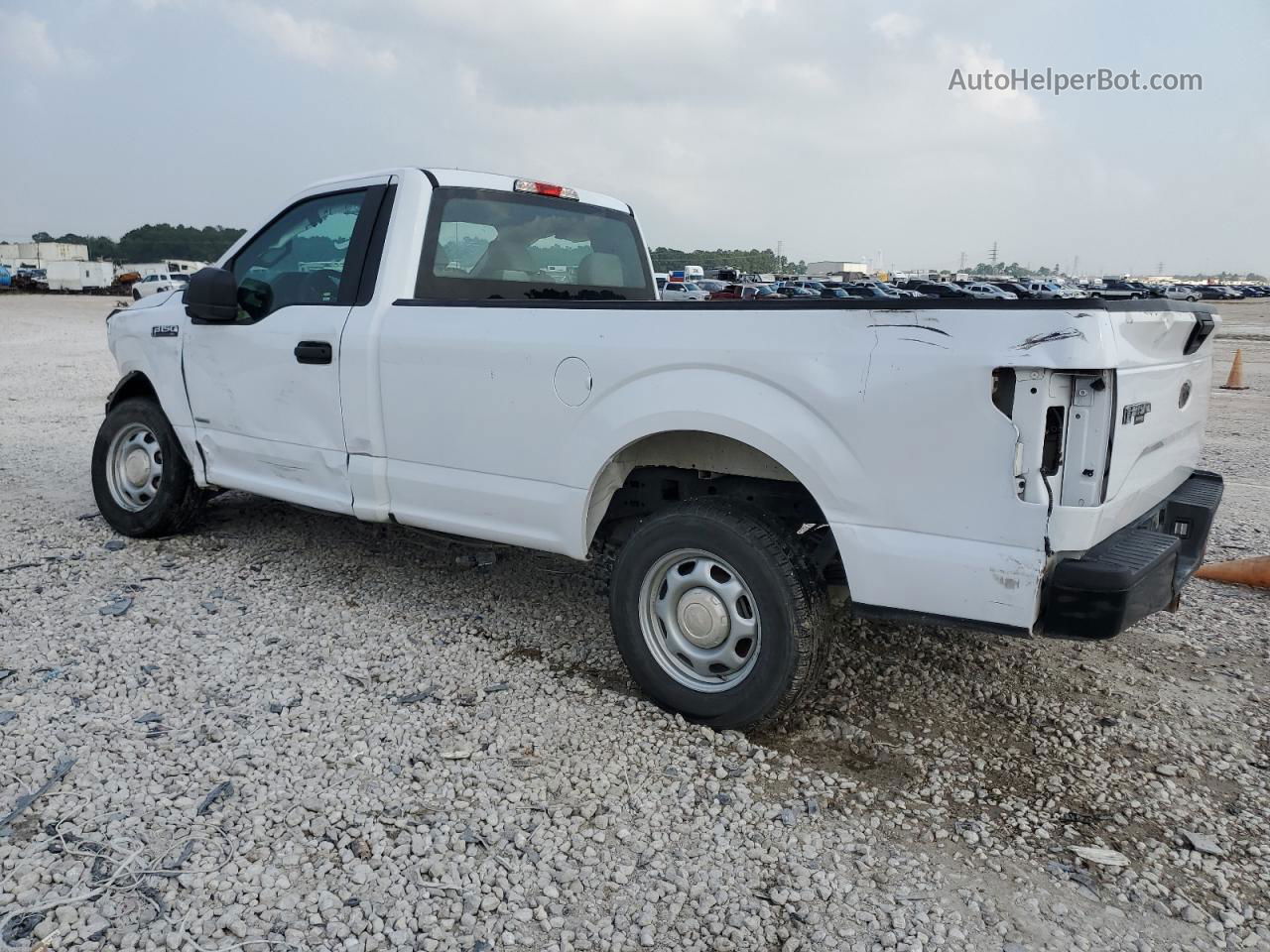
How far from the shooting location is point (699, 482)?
3717 mm

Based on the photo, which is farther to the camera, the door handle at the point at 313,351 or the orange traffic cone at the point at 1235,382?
the orange traffic cone at the point at 1235,382

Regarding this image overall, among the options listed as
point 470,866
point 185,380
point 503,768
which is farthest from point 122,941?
point 185,380

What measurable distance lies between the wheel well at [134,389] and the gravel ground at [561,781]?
3.68ft

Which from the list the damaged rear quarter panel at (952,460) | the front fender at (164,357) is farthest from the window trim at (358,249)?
the damaged rear quarter panel at (952,460)

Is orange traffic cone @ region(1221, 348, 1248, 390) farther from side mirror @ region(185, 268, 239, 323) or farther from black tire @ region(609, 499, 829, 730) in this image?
side mirror @ region(185, 268, 239, 323)

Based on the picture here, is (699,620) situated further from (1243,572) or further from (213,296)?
(1243,572)

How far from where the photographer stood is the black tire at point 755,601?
10.4 feet

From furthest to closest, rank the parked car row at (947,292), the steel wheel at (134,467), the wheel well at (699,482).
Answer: the steel wheel at (134,467) < the wheel well at (699,482) < the parked car row at (947,292)

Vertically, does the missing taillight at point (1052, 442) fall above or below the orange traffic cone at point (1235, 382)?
above

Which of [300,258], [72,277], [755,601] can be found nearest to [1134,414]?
[755,601]

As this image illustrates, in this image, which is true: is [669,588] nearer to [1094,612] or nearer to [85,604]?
[1094,612]

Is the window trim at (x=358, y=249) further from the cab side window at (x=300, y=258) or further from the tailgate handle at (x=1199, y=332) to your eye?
the tailgate handle at (x=1199, y=332)

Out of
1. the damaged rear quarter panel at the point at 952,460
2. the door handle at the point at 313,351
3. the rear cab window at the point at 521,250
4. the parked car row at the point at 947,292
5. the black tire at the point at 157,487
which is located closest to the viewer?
the damaged rear quarter panel at the point at 952,460

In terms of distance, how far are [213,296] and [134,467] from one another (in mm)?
1529
